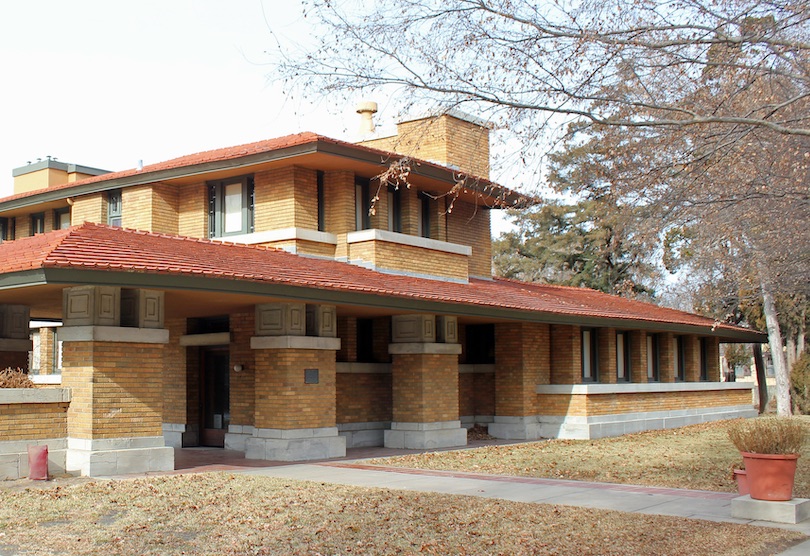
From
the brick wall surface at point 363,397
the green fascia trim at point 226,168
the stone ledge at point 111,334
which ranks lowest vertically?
the brick wall surface at point 363,397

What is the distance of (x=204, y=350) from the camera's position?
68.9ft

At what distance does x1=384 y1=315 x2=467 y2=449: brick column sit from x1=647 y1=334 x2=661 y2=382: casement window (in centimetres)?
982

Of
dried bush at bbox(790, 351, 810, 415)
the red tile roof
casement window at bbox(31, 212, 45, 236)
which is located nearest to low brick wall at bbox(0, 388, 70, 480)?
the red tile roof

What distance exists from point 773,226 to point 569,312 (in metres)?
4.98

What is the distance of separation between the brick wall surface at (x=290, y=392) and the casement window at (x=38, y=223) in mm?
11479

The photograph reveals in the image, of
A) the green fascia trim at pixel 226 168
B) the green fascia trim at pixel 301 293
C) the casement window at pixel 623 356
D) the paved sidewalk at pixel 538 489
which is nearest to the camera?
the paved sidewalk at pixel 538 489

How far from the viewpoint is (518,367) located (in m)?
23.2

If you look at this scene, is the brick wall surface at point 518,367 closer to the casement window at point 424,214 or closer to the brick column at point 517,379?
the brick column at point 517,379

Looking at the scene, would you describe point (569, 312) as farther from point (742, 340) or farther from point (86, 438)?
point (742, 340)

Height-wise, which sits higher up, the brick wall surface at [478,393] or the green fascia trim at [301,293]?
the green fascia trim at [301,293]

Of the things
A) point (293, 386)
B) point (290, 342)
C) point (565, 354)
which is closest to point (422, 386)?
point (293, 386)

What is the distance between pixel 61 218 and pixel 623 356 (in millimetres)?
16447

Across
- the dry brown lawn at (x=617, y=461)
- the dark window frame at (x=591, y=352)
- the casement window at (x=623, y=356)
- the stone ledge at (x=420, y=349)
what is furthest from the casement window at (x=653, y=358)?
the stone ledge at (x=420, y=349)

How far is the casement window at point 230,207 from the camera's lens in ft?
69.8
